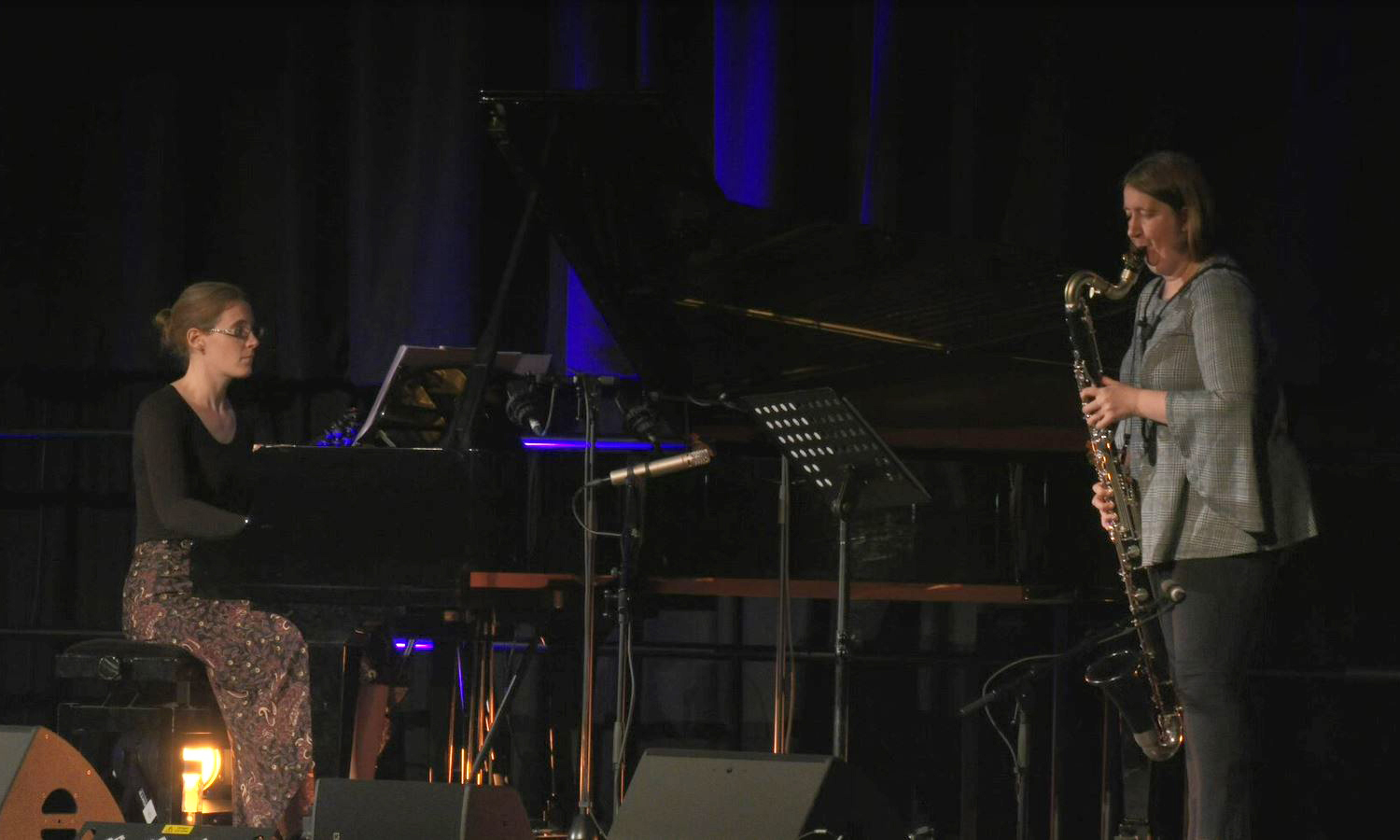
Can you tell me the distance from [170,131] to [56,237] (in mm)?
613

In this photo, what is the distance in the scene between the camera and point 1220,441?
2.96 metres

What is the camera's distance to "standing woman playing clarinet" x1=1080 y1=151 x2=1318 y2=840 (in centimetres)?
289

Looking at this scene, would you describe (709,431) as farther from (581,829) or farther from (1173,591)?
(1173,591)

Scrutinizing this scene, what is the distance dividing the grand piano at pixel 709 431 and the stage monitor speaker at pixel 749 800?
856 mm

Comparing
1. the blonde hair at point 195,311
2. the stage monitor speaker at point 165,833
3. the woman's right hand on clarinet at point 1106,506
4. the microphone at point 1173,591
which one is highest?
the blonde hair at point 195,311

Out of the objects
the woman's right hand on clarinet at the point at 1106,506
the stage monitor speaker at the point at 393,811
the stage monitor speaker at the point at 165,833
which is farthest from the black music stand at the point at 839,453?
the stage monitor speaker at the point at 165,833

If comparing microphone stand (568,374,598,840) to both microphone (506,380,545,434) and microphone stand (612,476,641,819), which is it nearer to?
microphone stand (612,476,641,819)

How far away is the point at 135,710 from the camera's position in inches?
157

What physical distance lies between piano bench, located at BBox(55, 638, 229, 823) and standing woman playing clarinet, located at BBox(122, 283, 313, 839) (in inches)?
2.6

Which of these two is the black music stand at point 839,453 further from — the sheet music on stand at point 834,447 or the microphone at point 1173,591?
the microphone at point 1173,591

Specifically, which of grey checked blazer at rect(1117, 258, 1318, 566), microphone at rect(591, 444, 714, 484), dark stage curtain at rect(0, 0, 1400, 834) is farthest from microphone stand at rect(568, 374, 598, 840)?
dark stage curtain at rect(0, 0, 1400, 834)

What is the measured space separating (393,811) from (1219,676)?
5.29 ft

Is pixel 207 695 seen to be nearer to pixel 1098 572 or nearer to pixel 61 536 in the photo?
pixel 61 536

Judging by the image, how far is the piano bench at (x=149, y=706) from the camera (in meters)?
3.99
